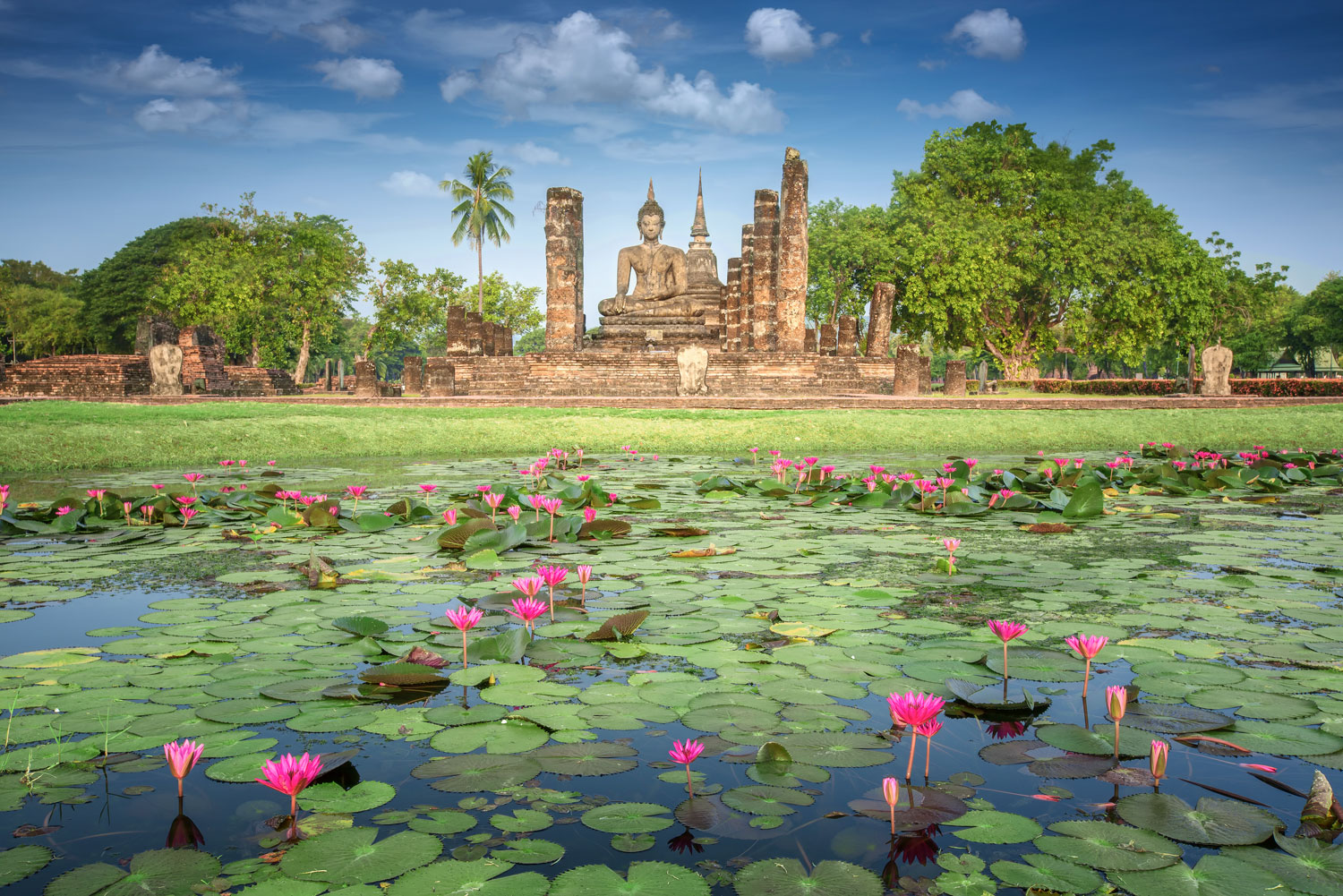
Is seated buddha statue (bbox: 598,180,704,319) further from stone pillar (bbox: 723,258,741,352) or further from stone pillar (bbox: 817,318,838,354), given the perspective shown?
stone pillar (bbox: 817,318,838,354)

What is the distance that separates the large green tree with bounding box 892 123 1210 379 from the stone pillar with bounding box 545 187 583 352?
13.4 meters

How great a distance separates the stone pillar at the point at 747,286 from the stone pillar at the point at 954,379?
5.20 m

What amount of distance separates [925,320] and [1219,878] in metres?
31.6

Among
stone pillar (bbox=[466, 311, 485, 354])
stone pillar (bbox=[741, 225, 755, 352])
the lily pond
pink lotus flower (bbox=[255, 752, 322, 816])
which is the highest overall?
stone pillar (bbox=[741, 225, 755, 352])

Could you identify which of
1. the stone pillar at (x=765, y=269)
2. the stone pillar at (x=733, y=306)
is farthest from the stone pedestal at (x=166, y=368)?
the stone pillar at (x=765, y=269)

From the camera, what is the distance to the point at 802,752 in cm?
173

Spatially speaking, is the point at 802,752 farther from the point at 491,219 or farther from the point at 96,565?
the point at 491,219

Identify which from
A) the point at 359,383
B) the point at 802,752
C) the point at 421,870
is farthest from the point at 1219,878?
the point at 359,383

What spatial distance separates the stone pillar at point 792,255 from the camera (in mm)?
20750

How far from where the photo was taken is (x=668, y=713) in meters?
1.93

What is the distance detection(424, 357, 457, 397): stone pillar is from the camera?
1980cm

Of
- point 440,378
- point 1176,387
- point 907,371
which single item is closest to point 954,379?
point 907,371

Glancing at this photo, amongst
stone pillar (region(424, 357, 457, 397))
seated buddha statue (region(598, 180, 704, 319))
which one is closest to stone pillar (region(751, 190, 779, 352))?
seated buddha statue (region(598, 180, 704, 319))

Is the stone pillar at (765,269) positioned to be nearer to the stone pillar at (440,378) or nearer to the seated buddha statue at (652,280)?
the seated buddha statue at (652,280)
